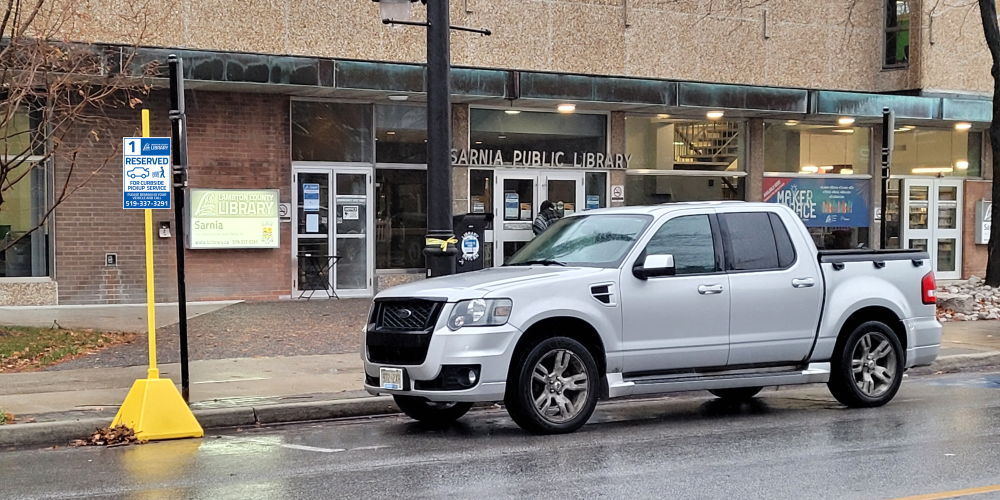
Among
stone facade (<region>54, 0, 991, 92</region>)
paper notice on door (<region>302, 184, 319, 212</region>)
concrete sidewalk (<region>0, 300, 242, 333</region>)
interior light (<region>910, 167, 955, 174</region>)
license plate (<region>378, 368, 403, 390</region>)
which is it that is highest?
stone facade (<region>54, 0, 991, 92</region>)

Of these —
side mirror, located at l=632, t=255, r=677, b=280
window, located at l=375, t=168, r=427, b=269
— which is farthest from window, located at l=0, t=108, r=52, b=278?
side mirror, located at l=632, t=255, r=677, b=280

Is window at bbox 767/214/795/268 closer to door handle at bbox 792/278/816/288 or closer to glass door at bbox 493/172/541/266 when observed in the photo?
door handle at bbox 792/278/816/288

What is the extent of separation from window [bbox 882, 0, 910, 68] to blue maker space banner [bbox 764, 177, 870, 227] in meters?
2.64

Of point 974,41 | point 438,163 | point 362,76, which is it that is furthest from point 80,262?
point 974,41

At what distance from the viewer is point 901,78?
2380 centimetres

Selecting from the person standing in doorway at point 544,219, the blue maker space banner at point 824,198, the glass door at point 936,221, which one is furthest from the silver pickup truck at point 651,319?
the glass door at point 936,221

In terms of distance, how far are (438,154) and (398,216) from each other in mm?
9298

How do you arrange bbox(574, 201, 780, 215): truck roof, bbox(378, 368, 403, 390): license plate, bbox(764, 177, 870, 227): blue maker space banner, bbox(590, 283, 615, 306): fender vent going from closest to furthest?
bbox(378, 368, 403, 390): license plate
bbox(590, 283, 615, 306): fender vent
bbox(574, 201, 780, 215): truck roof
bbox(764, 177, 870, 227): blue maker space banner

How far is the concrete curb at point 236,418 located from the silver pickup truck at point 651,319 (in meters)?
0.94

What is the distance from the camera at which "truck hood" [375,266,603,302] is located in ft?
28.5

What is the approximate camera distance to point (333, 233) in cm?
1961

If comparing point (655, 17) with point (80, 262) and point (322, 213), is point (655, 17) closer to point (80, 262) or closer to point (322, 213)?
point (322, 213)

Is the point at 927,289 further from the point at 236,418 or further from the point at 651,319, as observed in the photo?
the point at 236,418

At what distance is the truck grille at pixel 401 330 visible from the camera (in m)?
8.69
